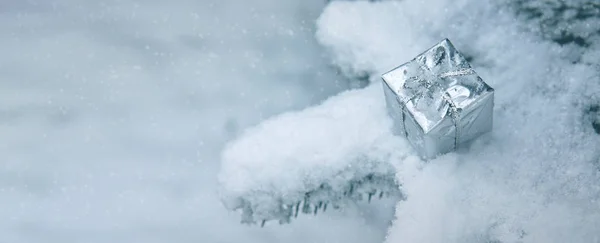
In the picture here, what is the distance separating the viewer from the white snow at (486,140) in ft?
3.90

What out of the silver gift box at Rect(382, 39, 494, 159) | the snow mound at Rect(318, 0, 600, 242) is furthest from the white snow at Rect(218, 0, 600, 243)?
the silver gift box at Rect(382, 39, 494, 159)

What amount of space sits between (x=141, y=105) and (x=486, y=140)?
1.08m

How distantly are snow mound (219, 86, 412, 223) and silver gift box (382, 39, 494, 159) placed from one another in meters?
0.12

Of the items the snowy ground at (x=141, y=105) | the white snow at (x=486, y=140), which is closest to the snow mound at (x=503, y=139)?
the white snow at (x=486, y=140)

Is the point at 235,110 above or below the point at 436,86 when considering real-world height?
above

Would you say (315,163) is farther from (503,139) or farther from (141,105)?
(141,105)

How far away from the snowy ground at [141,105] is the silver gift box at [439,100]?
1.04ft

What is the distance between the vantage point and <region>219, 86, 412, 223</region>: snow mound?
4.32 ft

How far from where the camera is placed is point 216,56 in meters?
1.65

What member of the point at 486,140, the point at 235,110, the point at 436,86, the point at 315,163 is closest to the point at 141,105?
the point at 235,110

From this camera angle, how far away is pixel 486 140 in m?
1.30

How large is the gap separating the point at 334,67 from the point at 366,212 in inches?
18.5

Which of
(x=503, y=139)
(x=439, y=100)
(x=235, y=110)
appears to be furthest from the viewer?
(x=235, y=110)

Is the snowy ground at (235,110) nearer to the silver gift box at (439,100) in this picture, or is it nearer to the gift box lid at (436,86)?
the silver gift box at (439,100)
